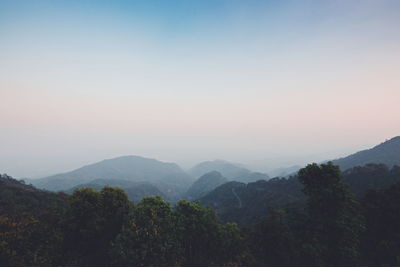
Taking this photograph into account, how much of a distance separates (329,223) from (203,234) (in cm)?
1352

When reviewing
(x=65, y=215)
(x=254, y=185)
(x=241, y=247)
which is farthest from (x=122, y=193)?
(x=254, y=185)

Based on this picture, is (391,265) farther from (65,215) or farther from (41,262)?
(65,215)

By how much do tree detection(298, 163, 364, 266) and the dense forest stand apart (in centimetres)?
9

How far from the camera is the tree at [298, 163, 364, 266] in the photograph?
18.3m

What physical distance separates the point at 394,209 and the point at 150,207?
27974mm

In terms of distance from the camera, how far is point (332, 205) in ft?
64.3

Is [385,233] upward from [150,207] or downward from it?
downward

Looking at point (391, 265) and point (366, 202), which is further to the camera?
point (366, 202)

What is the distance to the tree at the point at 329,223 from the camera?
18297 mm

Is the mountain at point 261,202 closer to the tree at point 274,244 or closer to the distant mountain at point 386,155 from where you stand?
the tree at point 274,244

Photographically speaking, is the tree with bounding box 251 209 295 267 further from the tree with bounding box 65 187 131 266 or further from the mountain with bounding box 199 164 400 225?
the mountain with bounding box 199 164 400 225

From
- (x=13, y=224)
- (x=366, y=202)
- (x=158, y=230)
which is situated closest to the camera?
(x=13, y=224)

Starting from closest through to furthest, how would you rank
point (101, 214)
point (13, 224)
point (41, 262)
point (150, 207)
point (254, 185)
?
point (41, 262) < point (13, 224) < point (150, 207) < point (101, 214) < point (254, 185)

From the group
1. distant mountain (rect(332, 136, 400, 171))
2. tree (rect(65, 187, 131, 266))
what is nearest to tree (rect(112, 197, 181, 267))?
tree (rect(65, 187, 131, 266))
